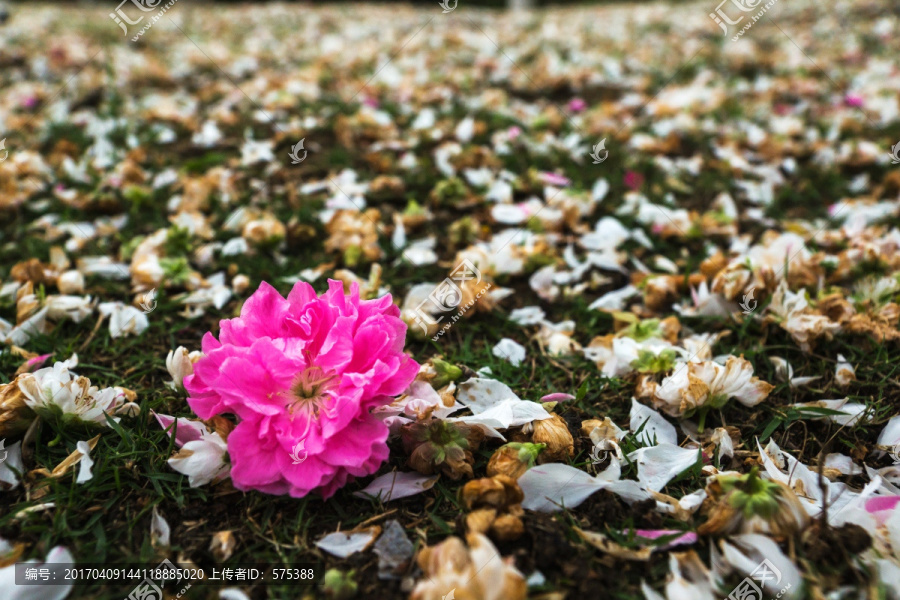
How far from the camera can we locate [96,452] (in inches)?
54.8

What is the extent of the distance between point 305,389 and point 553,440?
1.87 ft

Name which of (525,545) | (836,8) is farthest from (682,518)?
(836,8)

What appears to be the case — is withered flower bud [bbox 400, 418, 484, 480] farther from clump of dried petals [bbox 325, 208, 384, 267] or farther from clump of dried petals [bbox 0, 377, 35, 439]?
clump of dried petals [bbox 325, 208, 384, 267]

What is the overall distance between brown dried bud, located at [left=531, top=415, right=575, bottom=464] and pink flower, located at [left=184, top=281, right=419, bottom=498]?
36 cm

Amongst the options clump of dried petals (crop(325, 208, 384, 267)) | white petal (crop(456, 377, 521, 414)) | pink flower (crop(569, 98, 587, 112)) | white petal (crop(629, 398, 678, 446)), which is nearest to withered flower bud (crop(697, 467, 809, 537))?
white petal (crop(629, 398, 678, 446))

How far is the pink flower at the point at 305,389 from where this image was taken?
1.17 metres

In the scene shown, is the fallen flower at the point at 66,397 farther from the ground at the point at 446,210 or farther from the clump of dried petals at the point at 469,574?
the clump of dried petals at the point at 469,574

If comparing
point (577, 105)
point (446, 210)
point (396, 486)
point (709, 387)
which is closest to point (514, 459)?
point (396, 486)

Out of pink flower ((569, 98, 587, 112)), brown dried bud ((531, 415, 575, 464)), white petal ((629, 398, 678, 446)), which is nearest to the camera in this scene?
brown dried bud ((531, 415, 575, 464))

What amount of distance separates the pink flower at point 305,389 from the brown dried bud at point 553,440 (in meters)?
0.36

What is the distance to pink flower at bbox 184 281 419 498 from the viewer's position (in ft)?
3.84

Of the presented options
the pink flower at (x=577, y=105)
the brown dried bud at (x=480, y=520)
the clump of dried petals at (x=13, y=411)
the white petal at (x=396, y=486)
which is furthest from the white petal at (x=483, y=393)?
the pink flower at (x=577, y=105)

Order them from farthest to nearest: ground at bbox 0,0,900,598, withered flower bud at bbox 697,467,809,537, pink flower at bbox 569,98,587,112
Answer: pink flower at bbox 569,98,587,112, ground at bbox 0,0,900,598, withered flower bud at bbox 697,467,809,537

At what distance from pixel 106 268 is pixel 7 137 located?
190 centimetres
